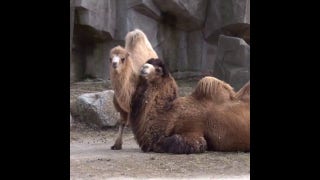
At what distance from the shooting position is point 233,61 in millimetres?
12578

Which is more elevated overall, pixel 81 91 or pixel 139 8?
pixel 139 8

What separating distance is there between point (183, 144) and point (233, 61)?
579cm

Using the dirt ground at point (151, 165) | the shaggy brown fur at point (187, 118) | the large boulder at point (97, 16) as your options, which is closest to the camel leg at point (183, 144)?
the shaggy brown fur at point (187, 118)

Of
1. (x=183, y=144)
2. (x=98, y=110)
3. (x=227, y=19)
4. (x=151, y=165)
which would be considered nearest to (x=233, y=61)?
(x=227, y=19)

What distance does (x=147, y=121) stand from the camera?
7469mm

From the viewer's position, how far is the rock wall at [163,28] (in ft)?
45.2

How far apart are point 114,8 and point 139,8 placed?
0.56m

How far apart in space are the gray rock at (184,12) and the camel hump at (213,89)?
691 centimetres

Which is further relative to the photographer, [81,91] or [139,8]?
[139,8]

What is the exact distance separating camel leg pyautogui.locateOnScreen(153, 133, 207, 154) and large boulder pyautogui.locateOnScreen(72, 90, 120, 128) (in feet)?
10.8

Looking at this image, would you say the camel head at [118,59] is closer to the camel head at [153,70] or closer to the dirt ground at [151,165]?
the camel head at [153,70]
